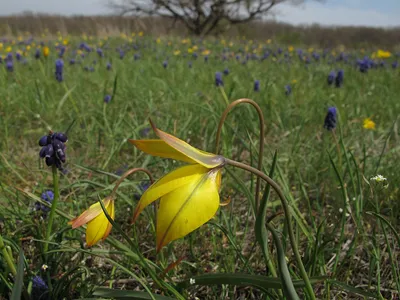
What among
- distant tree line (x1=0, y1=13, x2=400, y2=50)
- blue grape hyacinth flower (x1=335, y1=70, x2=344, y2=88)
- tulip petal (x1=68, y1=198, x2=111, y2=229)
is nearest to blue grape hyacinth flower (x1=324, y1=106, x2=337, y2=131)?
tulip petal (x1=68, y1=198, x2=111, y2=229)

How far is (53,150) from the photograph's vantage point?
4.21ft

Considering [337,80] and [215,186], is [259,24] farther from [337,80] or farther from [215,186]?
[215,186]

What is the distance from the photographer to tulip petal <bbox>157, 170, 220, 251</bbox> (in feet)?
2.36

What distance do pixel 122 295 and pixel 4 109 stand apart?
8.87 feet

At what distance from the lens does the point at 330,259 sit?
1558 millimetres

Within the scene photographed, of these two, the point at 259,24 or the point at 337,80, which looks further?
the point at 259,24

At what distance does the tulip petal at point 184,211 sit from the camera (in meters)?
0.72

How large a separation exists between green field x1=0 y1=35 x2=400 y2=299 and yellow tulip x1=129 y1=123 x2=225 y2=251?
2 centimetres

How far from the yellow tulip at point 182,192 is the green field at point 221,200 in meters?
0.02

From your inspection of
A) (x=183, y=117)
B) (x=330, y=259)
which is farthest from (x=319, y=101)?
(x=330, y=259)

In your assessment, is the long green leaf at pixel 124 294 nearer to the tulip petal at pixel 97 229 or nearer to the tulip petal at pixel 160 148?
the tulip petal at pixel 97 229

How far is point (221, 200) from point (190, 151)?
1226 mm

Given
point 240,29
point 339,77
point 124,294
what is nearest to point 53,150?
point 124,294

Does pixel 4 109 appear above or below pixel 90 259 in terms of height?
above
